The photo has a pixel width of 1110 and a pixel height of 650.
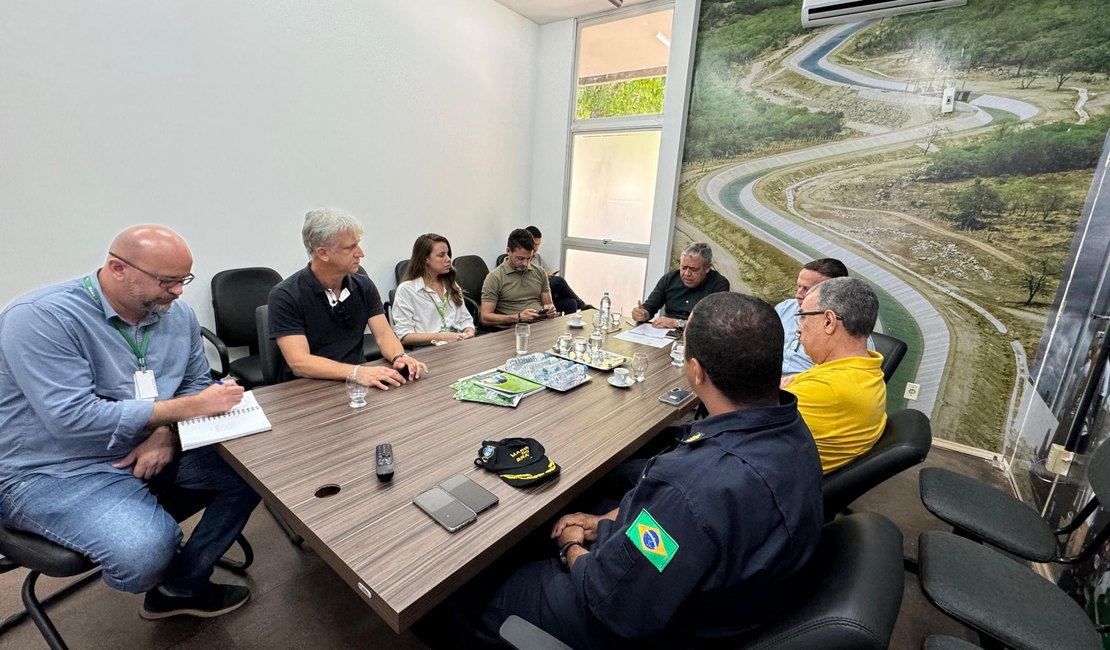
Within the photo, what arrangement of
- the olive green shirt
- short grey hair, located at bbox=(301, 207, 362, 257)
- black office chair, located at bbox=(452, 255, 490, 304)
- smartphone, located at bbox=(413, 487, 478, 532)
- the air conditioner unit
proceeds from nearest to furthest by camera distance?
1. smartphone, located at bbox=(413, 487, 478, 532)
2. short grey hair, located at bbox=(301, 207, 362, 257)
3. the air conditioner unit
4. the olive green shirt
5. black office chair, located at bbox=(452, 255, 490, 304)

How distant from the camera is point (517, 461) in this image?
1310 millimetres

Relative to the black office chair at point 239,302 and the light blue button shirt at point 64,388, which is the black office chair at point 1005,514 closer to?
the light blue button shirt at point 64,388

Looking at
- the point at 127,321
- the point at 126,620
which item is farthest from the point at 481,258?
the point at 126,620

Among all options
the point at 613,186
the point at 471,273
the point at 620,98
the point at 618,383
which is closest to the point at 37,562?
the point at 618,383

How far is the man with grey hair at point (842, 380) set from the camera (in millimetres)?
1546

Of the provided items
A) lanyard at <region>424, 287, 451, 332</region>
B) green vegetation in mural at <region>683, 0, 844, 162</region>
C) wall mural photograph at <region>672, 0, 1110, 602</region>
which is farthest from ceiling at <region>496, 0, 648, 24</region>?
lanyard at <region>424, 287, 451, 332</region>

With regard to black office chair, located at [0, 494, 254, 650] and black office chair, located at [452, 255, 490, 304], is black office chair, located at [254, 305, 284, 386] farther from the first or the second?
black office chair, located at [452, 255, 490, 304]

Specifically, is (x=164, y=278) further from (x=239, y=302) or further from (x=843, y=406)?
(x=843, y=406)

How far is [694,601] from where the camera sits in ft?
2.95

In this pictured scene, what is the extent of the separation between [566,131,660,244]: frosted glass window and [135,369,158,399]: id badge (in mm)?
3887

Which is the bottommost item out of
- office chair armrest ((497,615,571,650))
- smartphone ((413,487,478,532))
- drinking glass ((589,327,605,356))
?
office chair armrest ((497,615,571,650))

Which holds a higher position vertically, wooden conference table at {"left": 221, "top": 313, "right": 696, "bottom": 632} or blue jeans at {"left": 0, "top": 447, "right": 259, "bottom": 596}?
wooden conference table at {"left": 221, "top": 313, "right": 696, "bottom": 632}

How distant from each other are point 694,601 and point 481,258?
13.7ft

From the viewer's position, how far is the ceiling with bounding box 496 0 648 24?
4191mm
